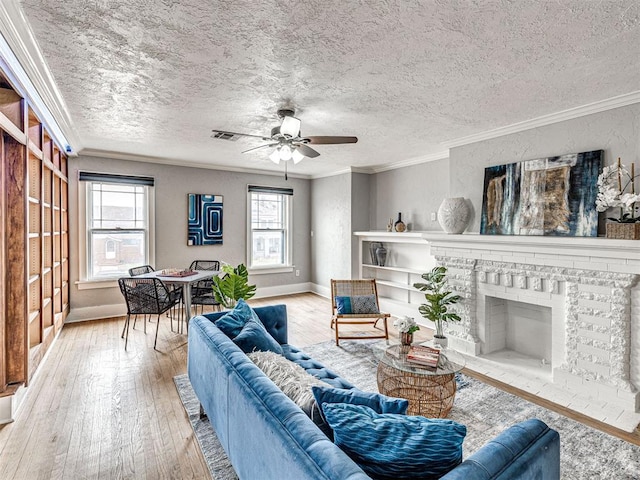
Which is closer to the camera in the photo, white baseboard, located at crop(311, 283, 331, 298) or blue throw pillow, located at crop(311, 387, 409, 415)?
blue throw pillow, located at crop(311, 387, 409, 415)

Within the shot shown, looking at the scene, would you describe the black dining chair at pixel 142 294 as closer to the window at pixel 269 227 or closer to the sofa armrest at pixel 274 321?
the sofa armrest at pixel 274 321

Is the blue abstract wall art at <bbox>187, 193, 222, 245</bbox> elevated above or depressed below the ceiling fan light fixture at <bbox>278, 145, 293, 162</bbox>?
below

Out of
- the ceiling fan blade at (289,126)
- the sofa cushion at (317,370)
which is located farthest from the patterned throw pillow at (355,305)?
the ceiling fan blade at (289,126)

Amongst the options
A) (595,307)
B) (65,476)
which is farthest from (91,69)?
(595,307)

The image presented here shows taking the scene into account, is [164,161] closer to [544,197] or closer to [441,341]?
[441,341]

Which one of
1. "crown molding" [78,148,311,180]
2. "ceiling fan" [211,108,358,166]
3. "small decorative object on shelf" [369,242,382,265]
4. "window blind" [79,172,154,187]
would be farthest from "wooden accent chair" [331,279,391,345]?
"window blind" [79,172,154,187]

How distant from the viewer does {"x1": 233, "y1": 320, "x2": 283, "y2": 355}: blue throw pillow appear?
220 cm

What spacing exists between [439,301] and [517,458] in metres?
2.89

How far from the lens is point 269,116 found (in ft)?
11.0

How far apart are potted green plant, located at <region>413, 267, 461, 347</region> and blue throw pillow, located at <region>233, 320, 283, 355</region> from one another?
2193 mm

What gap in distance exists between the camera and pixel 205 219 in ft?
19.7

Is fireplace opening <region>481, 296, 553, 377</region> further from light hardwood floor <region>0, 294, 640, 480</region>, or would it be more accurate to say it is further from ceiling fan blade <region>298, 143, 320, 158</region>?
ceiling fan blade <region>298, 143, 320, 158</region>

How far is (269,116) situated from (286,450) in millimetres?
2962

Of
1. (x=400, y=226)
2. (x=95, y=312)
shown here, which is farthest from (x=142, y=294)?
(x=400, y=226)
